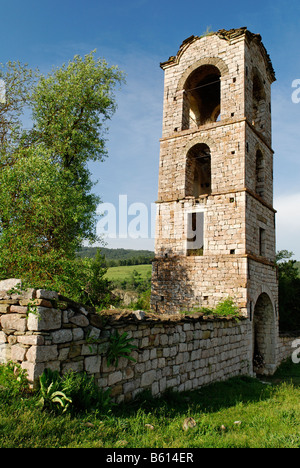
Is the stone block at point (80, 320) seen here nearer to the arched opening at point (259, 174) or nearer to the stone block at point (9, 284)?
the stone block at point (9, 284)

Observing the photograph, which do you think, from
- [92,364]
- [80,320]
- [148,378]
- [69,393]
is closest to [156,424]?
[92,364]

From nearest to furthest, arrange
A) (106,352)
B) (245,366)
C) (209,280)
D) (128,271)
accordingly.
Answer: (106,352)
(245,366)
(209,280)
(128,271)

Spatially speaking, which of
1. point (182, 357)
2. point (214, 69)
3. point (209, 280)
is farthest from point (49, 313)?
point (214, 69)

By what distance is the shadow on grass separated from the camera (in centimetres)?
528

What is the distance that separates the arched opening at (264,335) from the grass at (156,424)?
6970 mm

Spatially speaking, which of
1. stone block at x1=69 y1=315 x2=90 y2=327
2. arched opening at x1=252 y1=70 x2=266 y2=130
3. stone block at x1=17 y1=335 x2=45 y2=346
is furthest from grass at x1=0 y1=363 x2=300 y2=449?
arched opening at x1=252 y1=70 x2=266 y2=130

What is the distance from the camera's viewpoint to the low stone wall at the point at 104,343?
4.21 metres

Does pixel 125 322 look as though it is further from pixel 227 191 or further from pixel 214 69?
pixel 214 69

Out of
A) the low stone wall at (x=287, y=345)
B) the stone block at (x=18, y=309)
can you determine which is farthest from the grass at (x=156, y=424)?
the low stone wall at (x=287, y=345)

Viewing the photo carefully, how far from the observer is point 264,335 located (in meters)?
13.7

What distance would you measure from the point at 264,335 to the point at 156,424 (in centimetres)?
1056

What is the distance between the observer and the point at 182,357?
7098 millimetres

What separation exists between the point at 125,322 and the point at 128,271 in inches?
1925

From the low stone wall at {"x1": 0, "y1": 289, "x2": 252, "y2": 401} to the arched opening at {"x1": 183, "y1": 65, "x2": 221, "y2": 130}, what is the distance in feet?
33.6
